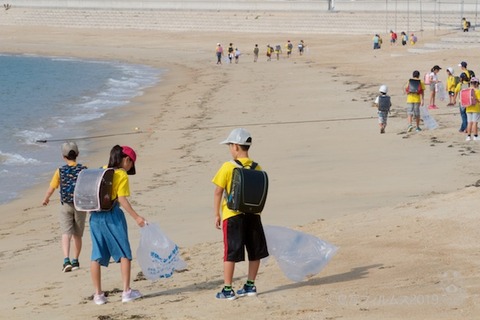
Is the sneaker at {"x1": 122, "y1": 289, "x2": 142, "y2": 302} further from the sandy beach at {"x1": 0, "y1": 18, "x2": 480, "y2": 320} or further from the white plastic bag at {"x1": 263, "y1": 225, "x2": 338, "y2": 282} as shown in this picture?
the white plastic bag at {"x1": 263, "y1": 225, "x2": 338, "y2": 282}

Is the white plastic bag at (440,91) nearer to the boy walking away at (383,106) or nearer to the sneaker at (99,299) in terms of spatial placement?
the boy walking away at (383,106)

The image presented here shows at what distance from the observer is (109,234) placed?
854 centimetres

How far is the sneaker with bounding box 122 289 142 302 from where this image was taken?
859 cm

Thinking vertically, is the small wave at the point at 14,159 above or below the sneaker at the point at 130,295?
below

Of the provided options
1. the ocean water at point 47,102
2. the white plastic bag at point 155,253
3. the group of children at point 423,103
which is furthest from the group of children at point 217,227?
the group of children at point 423,103

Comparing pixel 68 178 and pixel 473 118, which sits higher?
pixel 68 178

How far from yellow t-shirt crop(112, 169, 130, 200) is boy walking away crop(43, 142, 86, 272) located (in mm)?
1533

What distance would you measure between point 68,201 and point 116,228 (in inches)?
65.7

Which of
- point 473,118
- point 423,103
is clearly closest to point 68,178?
point 473,118

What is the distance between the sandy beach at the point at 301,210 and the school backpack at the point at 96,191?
0.84 m

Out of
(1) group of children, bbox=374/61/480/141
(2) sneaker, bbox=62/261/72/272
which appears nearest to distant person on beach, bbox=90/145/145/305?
(2) sneaker, bbox=62/261/72/272

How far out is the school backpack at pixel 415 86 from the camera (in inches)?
789

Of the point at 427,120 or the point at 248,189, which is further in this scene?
the point at 427,120

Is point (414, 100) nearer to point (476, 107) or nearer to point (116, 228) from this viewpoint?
point (476, 107)
